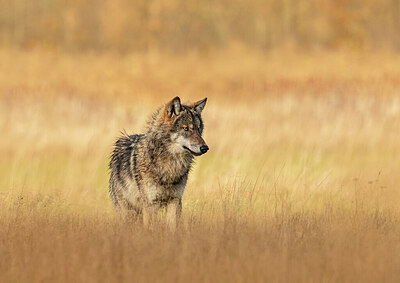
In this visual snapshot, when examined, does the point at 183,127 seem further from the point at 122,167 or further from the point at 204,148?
the point at 122,167

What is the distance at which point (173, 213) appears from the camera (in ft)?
21.2

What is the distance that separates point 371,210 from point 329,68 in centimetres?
1348

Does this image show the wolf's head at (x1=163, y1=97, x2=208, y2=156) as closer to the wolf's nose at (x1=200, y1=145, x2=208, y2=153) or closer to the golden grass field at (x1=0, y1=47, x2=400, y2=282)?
the wolf's nose at (x1=200, y1=145, x2=208, y2=153)

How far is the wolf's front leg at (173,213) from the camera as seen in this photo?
6.29m

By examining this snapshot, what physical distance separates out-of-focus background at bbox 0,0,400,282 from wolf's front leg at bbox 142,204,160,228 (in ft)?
0.94

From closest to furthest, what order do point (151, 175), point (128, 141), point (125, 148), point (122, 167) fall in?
point (151, 175)
point (122, 167)
point (125, 148)
point (128, 141)

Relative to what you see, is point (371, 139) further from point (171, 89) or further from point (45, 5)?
point (45, 5)

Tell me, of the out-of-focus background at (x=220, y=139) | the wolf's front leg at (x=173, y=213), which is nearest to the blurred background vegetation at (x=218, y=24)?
the out-of-focus background at (x=220, y=139)

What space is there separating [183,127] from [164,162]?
1.32 ft

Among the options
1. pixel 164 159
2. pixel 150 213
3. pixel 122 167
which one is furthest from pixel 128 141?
pixel 150 213

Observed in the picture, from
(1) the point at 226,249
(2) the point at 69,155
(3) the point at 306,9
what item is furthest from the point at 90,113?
(3) the point at 306,9

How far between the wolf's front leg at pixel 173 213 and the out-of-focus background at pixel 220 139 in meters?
0.10

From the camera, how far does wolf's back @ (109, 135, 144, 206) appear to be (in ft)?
22.5

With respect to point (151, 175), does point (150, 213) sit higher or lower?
lower
